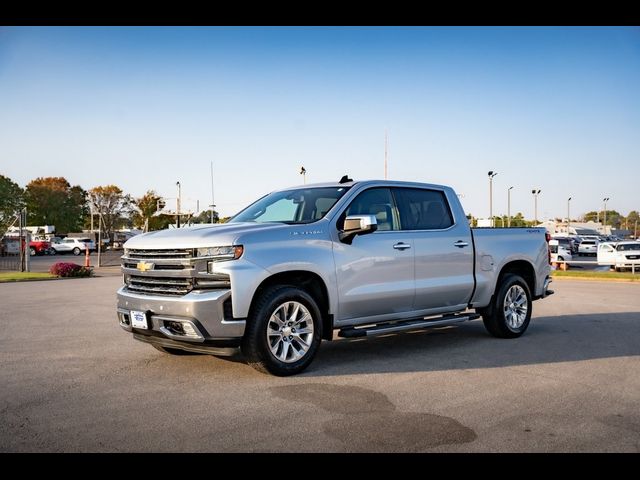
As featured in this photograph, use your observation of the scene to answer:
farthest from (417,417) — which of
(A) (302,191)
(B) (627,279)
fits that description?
(B) (627,279)

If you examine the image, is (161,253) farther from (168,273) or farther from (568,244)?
(568,244)

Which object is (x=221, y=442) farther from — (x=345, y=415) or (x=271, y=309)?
(x=271, y=309)

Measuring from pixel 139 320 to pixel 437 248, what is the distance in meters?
3.70

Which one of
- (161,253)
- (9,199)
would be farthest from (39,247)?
(161,253)

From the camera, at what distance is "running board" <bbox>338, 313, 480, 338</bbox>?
6.99 m

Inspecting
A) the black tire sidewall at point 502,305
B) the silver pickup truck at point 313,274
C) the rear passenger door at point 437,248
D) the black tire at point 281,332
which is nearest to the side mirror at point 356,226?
the silver pickup truck at point 313,274

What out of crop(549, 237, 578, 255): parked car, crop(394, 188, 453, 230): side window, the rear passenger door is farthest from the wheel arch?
Answer: crop(549, 237, 578, 255): parked car

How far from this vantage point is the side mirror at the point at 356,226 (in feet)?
22.4

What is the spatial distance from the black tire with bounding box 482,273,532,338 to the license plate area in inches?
185

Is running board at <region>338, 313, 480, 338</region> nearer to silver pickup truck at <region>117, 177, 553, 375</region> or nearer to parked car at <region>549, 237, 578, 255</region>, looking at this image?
silver pickup truck at <region>117, 177, 553, 375</region>

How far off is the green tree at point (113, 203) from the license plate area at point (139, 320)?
81518 millimetres

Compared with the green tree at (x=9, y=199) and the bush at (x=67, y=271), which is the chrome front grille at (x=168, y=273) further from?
the green tree at (x=9, y=199)

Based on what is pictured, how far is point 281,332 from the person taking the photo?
6.48 m
